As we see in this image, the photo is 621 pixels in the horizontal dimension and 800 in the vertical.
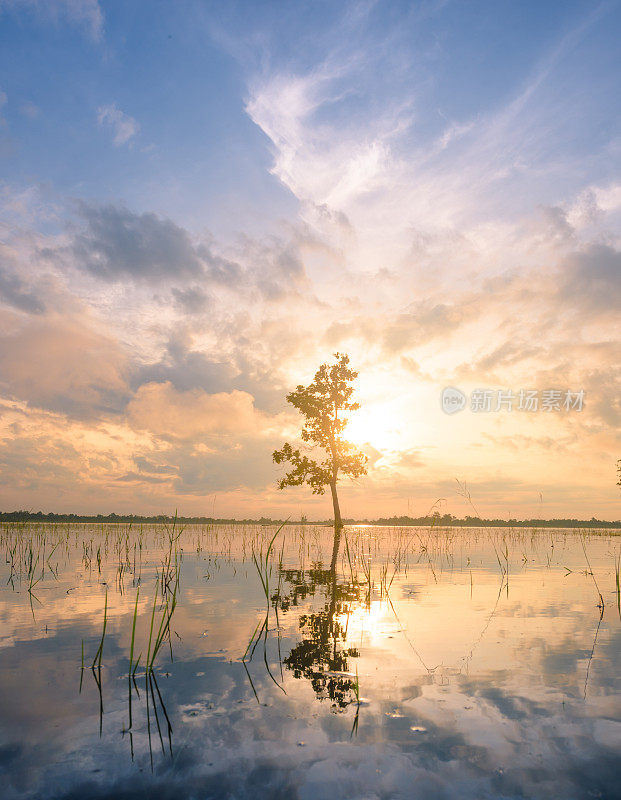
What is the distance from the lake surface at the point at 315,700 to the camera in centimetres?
321

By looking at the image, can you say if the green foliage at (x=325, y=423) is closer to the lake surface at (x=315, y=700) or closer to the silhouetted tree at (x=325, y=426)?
the silhouetted tree at (x=325, y=426)

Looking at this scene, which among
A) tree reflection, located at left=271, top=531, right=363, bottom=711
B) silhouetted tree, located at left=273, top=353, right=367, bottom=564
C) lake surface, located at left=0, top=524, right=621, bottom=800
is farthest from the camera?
silhouetted tree, located at left=273, top=353, right=367, bottom=564

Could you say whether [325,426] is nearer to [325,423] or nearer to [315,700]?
[325,423]

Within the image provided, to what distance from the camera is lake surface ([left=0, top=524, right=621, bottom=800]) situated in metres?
3.21

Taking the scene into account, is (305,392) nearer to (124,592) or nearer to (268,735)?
(124,592)

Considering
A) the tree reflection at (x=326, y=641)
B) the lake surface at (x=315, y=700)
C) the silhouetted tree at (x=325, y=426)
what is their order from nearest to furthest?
the lake surface at (x=315, y=700) < the tree reflection at (x=326, y=641) < the silhouetted tree at (x=325, y=426)

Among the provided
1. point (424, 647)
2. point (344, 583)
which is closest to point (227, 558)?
point (344, 583)

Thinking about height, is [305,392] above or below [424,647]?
above

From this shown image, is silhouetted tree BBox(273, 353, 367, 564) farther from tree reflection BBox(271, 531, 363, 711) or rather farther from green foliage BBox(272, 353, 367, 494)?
tree reflection BBox(271, 531, 363, 711)

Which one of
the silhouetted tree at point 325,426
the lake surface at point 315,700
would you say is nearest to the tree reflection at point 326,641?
the lake surface at point 315,700

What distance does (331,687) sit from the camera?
472 cm

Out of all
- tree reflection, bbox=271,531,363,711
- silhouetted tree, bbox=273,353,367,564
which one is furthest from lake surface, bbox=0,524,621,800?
silhouetted tree, bbox=273,353,367,564

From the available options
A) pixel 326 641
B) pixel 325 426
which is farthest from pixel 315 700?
pixel 325 426

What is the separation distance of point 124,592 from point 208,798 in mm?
8308
